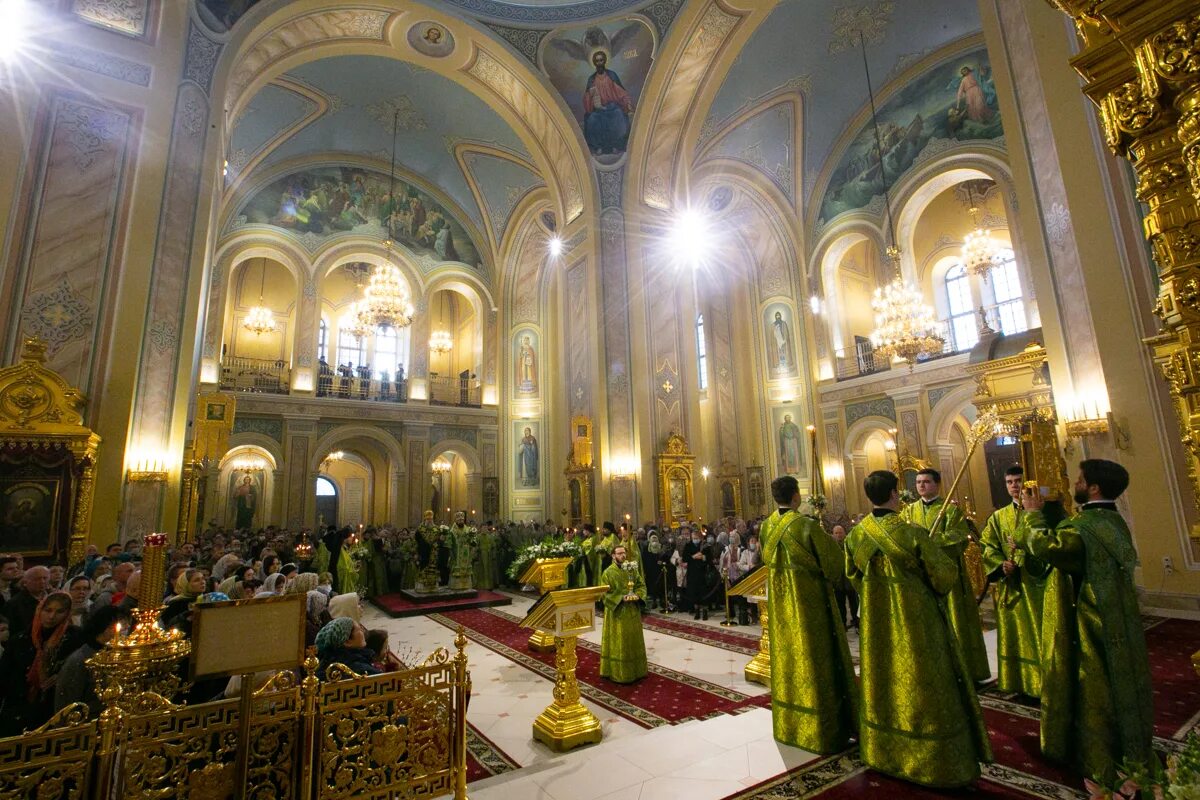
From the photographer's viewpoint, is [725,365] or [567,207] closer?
[567,207]

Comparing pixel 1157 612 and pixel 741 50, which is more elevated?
pixel 741 50

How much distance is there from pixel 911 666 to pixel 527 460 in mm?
16449

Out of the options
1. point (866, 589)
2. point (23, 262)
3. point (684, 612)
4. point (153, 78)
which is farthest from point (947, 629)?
point (153, 78)

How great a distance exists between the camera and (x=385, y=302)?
1389 cm

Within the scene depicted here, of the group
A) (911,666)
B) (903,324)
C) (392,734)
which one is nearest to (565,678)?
(392,734)

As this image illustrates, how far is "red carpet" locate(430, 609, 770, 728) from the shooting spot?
181 inches

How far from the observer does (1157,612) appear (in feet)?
21.3

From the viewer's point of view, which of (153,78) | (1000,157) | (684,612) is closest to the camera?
(153,78)

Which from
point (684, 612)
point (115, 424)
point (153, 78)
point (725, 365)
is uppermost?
point (153, 78)

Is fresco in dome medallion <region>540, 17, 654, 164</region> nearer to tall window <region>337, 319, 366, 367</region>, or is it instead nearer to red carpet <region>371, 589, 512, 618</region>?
red carpet <region>371, 589, 512, 618</region>

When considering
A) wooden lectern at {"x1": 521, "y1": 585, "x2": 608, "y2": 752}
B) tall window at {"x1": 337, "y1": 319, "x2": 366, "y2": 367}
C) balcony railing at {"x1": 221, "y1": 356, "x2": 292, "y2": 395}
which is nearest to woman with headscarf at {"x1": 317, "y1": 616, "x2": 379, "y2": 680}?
wooden lectern at {"x1": 521, "y1": 585, "x2": 608, "y2": 752}

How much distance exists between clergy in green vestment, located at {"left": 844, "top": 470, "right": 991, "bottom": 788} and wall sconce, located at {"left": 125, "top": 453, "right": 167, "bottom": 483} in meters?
8.17

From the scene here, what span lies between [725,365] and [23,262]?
15733 mm

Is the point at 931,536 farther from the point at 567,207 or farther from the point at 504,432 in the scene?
the point at 504,432
